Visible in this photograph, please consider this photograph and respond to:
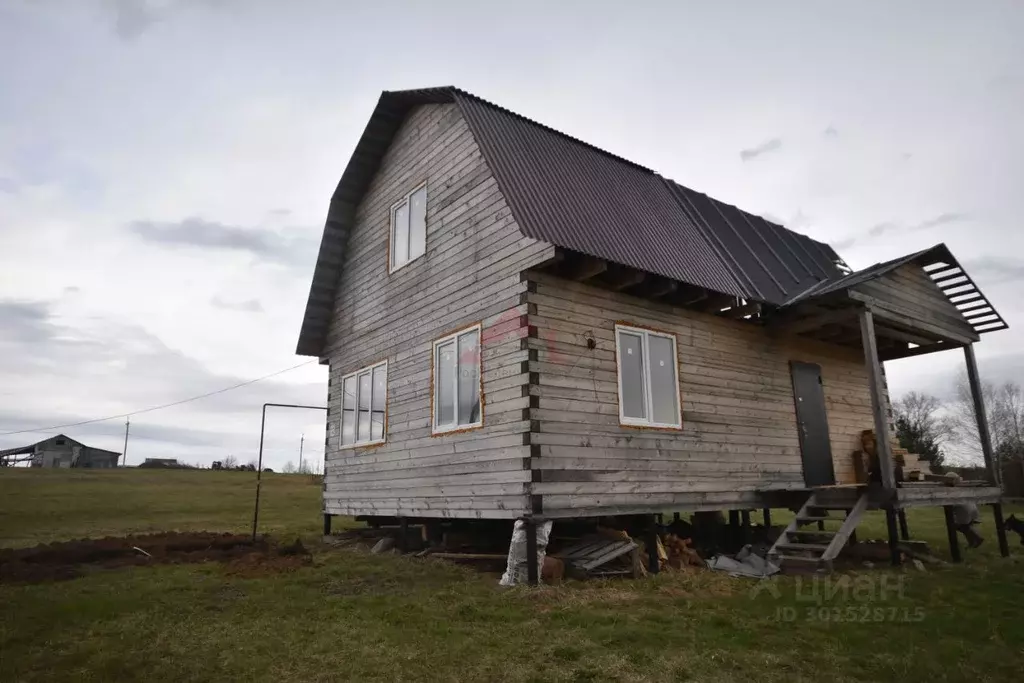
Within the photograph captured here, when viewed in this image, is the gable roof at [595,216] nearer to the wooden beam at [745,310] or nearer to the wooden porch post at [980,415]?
A: the wooden beam at [745,310]

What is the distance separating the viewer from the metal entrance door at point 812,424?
13186 mm

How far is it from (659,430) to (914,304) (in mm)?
6229

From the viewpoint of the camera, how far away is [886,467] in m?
10.7

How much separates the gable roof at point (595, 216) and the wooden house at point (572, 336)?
6 centimetres

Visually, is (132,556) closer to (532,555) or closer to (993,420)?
(532,555)

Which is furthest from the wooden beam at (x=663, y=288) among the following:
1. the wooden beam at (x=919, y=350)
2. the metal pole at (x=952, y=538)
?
the wooden beam at (x=919, y=350)

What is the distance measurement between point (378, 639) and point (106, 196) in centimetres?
1321

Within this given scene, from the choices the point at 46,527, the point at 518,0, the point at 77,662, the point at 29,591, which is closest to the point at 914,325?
the point at 518,0

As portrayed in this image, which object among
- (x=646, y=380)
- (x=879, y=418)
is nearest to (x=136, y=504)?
(x=646, y=380)

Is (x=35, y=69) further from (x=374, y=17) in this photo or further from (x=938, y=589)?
(x=938, y=589)

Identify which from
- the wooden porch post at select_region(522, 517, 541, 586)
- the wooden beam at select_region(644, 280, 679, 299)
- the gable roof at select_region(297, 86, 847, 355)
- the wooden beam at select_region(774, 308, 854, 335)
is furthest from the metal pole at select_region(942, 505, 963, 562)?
the wooden porch post at select_region(522, 517, 541, 586)

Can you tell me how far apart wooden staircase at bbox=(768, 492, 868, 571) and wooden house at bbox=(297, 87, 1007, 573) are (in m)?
0.12

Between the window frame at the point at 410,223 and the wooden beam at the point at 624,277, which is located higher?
the window frame at the point at 410,223

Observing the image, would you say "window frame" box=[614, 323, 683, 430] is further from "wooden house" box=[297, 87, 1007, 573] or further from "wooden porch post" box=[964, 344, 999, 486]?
"wooden porch post" box=[964, 344, 999, 486]
